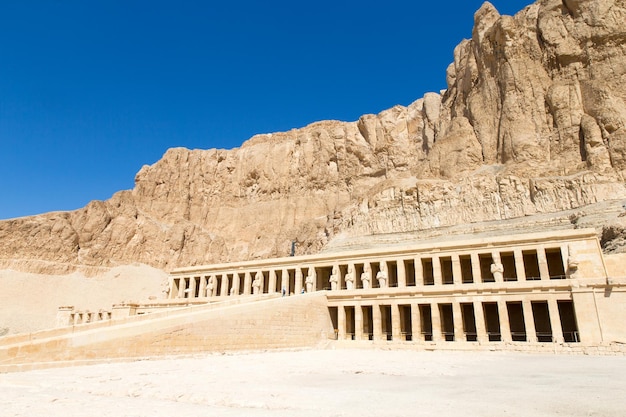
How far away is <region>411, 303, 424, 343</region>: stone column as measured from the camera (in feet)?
85.1

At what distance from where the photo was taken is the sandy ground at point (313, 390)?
24.5 ft

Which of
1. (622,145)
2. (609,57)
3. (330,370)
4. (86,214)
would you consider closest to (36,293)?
(86,214)

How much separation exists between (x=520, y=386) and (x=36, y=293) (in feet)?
215

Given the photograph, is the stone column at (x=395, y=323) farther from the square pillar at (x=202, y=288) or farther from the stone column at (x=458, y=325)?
the square pillar at (x=202, y=288)

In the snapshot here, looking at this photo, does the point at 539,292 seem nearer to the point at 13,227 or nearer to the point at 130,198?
the point at 13,227

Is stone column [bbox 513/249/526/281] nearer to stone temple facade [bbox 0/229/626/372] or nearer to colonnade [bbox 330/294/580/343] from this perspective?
stone temple facade [bbox 0/229/626/372]

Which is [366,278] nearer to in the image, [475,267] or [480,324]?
[475,267]

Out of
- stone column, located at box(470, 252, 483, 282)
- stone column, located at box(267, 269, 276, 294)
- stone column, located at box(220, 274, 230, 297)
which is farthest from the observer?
stone column, located at box(220, 274, 230, 297)

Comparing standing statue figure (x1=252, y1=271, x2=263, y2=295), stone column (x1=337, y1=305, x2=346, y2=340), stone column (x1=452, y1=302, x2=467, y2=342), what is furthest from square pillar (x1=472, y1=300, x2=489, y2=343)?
standing statue figure (x1=252, y1=271, x2=263, y2=295)

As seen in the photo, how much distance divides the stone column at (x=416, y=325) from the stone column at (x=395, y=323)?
0.93 metres

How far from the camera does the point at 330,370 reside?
45.8ft

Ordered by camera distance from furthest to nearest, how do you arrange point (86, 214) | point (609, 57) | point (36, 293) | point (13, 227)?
1. point (86, 214)
2. point (13, 227)
3. point (36, 293)
4. point (609, 57)

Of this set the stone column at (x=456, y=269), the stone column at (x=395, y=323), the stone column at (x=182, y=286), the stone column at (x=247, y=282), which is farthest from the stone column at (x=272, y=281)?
the stone column at (x=456, y=269)

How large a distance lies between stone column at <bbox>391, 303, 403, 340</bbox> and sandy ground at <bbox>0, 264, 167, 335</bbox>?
134ft
